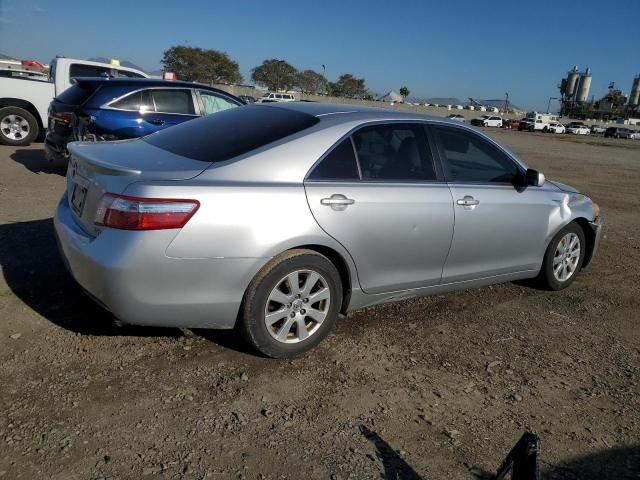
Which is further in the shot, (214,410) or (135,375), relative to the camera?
(135,375)

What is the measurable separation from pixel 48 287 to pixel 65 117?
471cm

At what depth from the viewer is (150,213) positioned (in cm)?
283

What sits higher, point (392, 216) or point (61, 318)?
point (392, 216)

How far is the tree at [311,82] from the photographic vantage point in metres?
90.5

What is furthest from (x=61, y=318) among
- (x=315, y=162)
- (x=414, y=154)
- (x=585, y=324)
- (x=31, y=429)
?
(x=585, y=324)

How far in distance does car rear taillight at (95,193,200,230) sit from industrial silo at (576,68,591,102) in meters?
131

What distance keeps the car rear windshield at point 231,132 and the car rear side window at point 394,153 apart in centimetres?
40

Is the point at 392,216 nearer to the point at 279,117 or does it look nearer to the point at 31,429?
the point at 279,117

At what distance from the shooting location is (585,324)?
437 centimetres

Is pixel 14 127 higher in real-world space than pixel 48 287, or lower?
higher

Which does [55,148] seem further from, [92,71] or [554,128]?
[554,128]

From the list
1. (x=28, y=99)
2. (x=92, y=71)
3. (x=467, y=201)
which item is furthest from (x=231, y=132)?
(x=92, y=71)

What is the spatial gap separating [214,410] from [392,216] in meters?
1.66

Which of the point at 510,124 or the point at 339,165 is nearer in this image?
the point at 339,165
